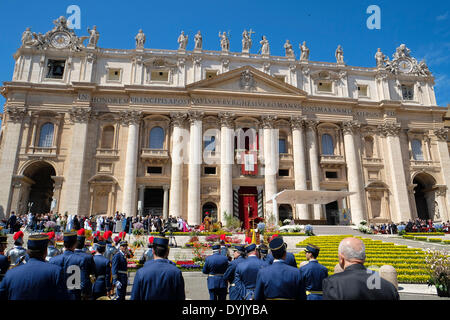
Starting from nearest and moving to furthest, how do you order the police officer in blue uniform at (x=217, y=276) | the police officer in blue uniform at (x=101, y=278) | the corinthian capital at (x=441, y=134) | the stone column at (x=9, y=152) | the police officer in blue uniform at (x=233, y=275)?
the police officer in blue uniform at (x=233, y=275), the police officer in blue uniform at (x=101, y=278), the police officer in blue uniform at (x=217, y=276), the stone column at (x=9, y=152), the corinthian capital at (x=441, y=134)

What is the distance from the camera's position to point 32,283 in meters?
3.75

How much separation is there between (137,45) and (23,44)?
44.7ft

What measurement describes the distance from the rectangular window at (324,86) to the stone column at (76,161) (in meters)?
30.0

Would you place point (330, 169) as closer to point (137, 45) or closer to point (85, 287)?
point (137, 45)

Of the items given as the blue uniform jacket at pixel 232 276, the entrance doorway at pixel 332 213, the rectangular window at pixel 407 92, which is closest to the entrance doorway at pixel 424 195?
the rectangular window at pixel 407 92

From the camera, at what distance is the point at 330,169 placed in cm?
3938

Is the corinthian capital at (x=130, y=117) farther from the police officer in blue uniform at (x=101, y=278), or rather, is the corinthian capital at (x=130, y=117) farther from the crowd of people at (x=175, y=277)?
the police officer in blue uniform at (x=101, y=278)

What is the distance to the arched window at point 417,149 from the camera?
41.9 meters

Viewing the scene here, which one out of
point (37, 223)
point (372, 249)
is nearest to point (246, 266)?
point (372, 249)

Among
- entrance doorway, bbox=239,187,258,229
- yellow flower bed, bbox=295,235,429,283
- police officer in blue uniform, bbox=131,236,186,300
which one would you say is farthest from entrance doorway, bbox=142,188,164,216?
police officer in blue uniform, bbox=131,236,186,300

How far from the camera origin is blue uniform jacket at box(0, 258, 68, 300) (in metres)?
3.74

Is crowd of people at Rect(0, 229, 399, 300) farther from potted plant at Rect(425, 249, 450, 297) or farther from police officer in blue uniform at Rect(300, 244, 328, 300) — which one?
potted plant at Rect(425, 249, 450, 297)

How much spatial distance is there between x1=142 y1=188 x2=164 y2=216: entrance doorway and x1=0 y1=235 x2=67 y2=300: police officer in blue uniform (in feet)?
107
